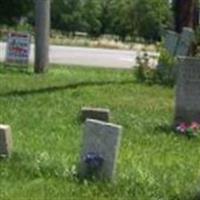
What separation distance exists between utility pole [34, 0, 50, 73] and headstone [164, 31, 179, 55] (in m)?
3.02

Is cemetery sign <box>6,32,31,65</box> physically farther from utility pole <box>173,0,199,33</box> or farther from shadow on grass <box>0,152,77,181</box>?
shadow on grass <box>0,152,77,181</box>

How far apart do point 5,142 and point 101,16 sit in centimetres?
8196

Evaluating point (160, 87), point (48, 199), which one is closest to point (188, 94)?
point (48, 199)

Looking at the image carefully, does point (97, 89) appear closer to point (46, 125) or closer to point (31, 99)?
point (31, 99)

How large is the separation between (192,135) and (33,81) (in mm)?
8206

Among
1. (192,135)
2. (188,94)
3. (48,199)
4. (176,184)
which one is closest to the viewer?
(48,199)

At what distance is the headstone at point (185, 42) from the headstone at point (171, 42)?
18 centimetres

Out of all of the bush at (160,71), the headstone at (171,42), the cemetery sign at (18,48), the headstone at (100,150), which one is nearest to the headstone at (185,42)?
the headstone at (171,42)

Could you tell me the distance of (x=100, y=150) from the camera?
8.11 meters

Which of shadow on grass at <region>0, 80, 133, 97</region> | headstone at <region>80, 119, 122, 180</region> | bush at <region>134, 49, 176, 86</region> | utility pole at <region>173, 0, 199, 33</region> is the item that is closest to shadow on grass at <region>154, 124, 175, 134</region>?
headstone at <region>80, 119, 122, 180</region>

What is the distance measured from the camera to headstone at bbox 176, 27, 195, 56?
20.6 m

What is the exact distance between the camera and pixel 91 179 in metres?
8.13

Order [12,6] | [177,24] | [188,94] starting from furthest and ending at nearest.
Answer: [12,6] < [177,24] < [188,94]

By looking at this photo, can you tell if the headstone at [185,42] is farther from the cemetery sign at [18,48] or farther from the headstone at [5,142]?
the headstone at [5,142]
